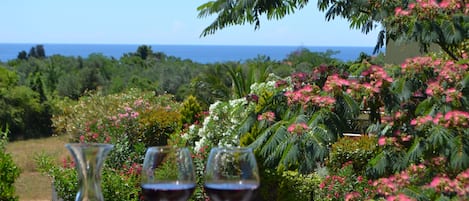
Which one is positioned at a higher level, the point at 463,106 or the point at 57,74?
the point at 463,106

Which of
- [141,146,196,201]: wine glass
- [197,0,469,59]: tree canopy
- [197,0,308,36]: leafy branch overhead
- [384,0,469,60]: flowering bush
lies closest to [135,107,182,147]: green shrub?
[197,0,308,36]: leafy branch overhead

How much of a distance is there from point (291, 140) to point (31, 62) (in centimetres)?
3016

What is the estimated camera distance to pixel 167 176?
2.43m

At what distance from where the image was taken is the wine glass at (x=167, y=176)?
242cm

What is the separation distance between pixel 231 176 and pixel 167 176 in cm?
21

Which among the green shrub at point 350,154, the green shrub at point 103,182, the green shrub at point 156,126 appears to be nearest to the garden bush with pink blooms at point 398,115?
the green shrub at point 103,182

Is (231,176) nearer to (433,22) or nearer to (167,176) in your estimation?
(167,176)

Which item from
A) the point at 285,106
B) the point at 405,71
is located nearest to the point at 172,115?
the point at 285,106

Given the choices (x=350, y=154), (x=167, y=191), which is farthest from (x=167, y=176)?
(x=350, y=154)

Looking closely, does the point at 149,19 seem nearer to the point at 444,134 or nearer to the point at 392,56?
the point at 392,56

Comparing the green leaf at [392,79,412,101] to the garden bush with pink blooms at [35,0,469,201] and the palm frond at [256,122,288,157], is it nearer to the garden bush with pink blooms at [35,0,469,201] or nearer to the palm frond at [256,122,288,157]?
the garden bush with pink blooms at [35,0,469,201]

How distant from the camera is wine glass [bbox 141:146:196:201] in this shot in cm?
242

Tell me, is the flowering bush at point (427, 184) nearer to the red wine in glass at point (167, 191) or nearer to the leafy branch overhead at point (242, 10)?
the red wine in glass at point (167, 191)

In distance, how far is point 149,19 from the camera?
44812 mm
